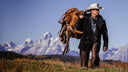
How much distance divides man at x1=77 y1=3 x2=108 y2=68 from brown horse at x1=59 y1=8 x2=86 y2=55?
0.25 m

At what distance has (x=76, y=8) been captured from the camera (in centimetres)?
862

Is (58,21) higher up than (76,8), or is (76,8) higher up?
(76,8)

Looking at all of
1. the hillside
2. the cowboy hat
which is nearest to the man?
the cowboy hat

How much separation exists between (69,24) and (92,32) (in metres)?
1.02

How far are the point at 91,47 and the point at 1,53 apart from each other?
40.9ft

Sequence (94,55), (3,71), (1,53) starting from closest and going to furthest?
(3,71) < (94,55) < (1,53)

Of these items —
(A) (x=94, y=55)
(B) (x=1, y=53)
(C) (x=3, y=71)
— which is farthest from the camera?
(B) (x=1, y=53)

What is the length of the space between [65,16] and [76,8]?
0.64 meters

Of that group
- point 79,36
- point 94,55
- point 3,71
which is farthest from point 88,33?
point 3,71

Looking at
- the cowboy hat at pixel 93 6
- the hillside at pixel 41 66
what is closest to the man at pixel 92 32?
the cowboy hat at pixel 93 6

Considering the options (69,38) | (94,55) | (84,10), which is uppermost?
(84,10)

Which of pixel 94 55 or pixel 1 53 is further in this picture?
pixel 1 53

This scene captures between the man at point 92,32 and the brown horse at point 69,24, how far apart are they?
25cm

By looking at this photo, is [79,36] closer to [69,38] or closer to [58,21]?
[69,38]
